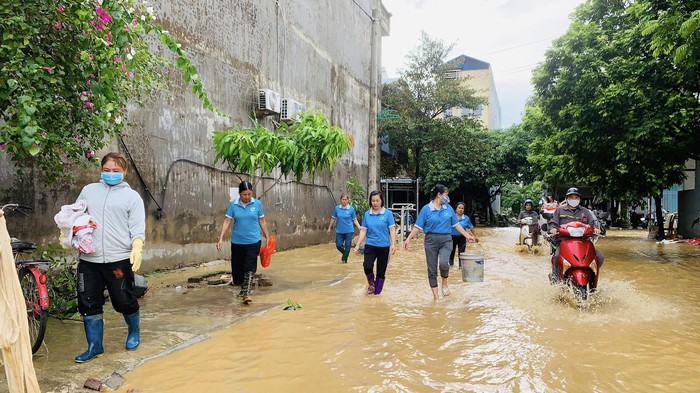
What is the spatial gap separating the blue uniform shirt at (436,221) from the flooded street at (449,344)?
3.37ft

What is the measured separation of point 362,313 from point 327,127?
10.0 ft

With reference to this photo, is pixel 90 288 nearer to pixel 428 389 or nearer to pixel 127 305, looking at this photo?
pixel 127 305

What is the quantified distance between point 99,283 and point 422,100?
2525cm

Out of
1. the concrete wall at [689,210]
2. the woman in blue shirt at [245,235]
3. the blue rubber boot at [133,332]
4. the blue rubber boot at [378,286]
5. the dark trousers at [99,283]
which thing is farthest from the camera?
the concrete wall at [689,210]

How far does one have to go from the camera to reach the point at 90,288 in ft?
14.8

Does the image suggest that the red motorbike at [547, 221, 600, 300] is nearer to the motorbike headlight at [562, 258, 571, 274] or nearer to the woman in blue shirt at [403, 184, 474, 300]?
the motorbike headlight at [562, 258, 571, 274]

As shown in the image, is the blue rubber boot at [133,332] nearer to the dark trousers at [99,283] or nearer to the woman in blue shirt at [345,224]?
the dark trousers at [99,283]

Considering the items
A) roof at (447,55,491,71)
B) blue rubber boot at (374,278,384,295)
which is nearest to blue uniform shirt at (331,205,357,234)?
blue rubber boot at (374,278,384,295)

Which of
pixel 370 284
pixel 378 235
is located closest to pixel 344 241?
pixel 370 284

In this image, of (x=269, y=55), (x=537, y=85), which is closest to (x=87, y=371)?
(x=269, y=55)

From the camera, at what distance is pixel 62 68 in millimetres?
4402

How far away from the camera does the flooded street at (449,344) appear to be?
4176 mm

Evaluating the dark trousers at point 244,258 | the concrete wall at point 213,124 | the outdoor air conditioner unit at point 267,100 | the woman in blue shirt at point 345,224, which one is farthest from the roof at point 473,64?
the dark trousers at point 244,258

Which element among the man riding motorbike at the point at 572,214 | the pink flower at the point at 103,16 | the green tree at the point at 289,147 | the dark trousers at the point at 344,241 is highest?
the pink flower at the point at 103,16
